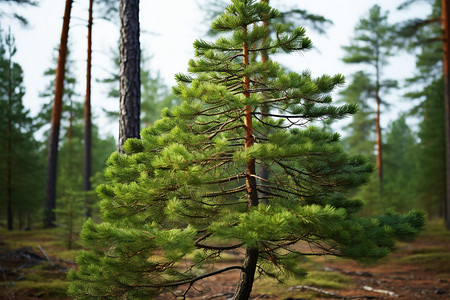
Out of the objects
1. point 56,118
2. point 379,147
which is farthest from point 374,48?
point 56,118

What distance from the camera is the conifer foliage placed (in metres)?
2.62

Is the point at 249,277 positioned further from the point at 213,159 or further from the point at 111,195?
the point at 111,195

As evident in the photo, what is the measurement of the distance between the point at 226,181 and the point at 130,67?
3017mm

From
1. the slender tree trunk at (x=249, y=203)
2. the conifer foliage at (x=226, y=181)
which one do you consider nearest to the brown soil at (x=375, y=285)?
the slender tree trunk at (x=249, y=203)

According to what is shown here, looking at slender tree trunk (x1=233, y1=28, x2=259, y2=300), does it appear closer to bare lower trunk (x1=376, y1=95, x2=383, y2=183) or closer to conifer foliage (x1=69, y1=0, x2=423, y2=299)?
conifer foliage (x1=69, y1=0, x2=423, y2=299)

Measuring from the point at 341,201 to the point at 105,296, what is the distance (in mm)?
2617

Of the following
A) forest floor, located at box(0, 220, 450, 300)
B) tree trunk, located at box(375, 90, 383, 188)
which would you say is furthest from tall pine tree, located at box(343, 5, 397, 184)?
forest floor, located at box(0, 220, 450, 300)

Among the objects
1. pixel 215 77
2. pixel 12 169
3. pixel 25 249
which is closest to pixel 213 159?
pixel 215 77

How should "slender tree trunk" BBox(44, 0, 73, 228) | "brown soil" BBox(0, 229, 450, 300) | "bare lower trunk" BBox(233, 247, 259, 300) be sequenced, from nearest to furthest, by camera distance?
"bare lower trunk" BBox(233, 247, 259, 300)
"brown soil" BBox(0, 229, 450, 300)
"slender tree trunk" BBox(44, 0, 73, 228)

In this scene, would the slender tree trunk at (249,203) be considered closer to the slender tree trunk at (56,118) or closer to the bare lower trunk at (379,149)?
the slender tree trunk at (56,118)

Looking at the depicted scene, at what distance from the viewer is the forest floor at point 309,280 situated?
19.2 feet

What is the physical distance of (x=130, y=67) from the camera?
5.19 meters

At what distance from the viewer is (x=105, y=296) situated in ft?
9.75

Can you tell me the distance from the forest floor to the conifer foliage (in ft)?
5.14
